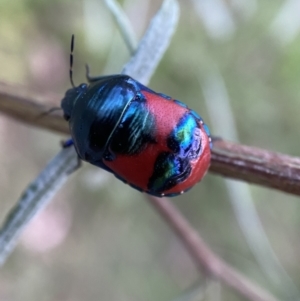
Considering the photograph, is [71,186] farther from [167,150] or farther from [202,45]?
[167,150]

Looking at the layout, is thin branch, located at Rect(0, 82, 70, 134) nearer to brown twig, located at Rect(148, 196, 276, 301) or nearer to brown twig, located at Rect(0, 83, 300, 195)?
brown twig, located at Rect(0, 83, 300, 195)

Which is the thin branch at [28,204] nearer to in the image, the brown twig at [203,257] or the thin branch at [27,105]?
the thin branch at [27,105]

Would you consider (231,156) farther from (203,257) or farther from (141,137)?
(203,257)

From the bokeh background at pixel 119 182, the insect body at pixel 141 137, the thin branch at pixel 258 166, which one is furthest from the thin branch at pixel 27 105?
the bokeh background at pixel 119 182

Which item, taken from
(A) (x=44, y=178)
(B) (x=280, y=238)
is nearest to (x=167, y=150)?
(A) (x=44, y=178)

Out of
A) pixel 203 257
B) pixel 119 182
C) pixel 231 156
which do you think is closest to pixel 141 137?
pixel 231 156
